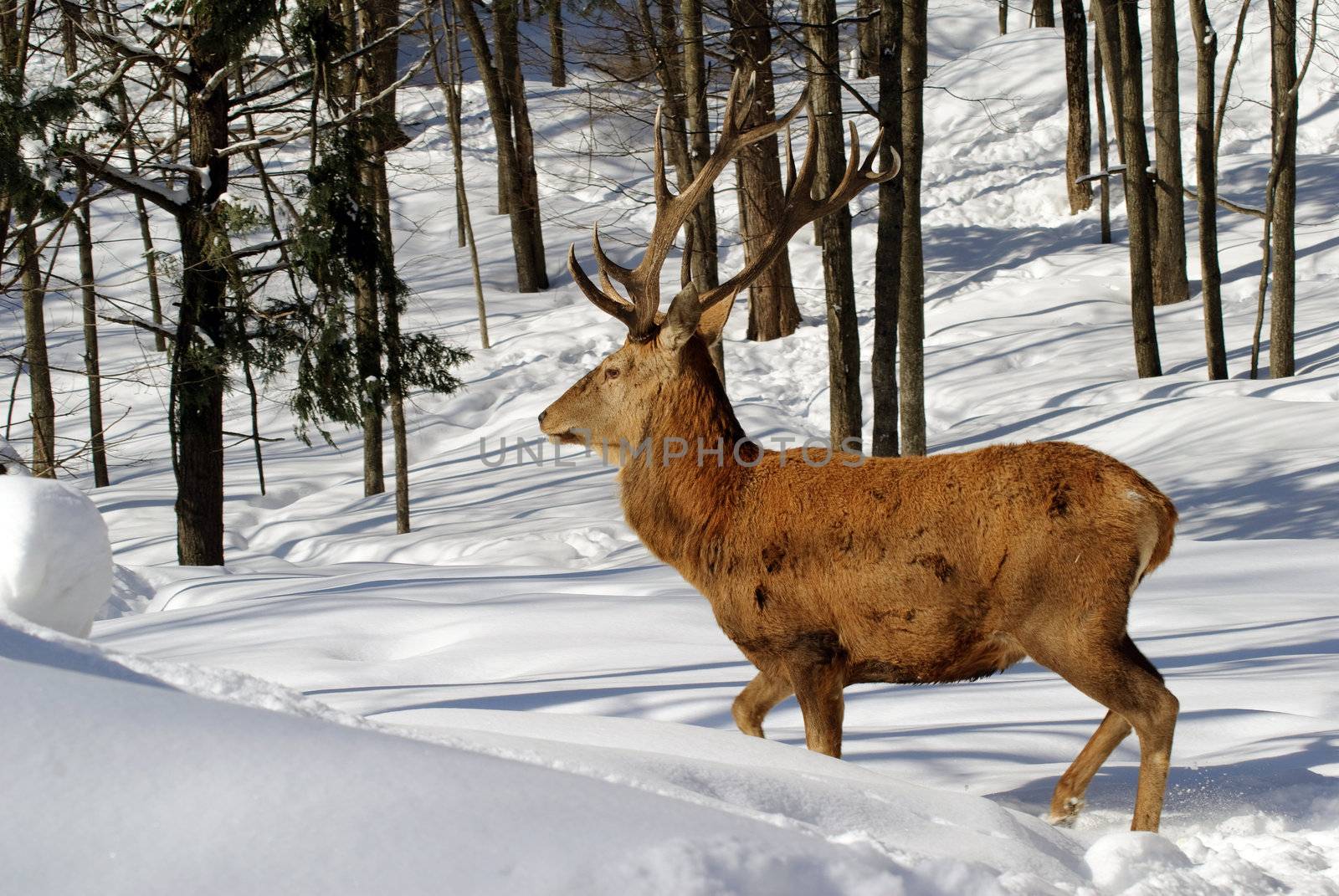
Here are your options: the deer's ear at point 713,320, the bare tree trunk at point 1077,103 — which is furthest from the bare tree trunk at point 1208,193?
the deer's ear at point 713,320

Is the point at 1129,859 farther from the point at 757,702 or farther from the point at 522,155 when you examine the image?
the point at 522,155

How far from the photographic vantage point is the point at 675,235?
5.08m

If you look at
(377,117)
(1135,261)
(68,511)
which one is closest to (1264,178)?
(1135,261)

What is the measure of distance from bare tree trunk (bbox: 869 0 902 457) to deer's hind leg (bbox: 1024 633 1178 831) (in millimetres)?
6040

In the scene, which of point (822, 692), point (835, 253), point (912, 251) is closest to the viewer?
point (822, 692)

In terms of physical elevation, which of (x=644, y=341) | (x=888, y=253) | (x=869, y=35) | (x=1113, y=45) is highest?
(x=1113, y=45)

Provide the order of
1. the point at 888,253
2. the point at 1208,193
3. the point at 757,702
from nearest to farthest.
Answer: the point at 757,702 → the point at 888,253 → the point at 1208,193

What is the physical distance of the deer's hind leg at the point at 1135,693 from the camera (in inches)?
140

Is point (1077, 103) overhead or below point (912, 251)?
overhead

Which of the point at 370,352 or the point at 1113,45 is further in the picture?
the point at 1113,45

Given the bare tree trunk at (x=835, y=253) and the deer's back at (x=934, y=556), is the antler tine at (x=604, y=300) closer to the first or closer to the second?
the deer's back at (x=934, y=556)

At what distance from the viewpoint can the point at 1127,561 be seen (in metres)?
3.64

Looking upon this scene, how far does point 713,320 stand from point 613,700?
1649mm

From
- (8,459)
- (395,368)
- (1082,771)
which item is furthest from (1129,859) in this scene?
(395,368)
